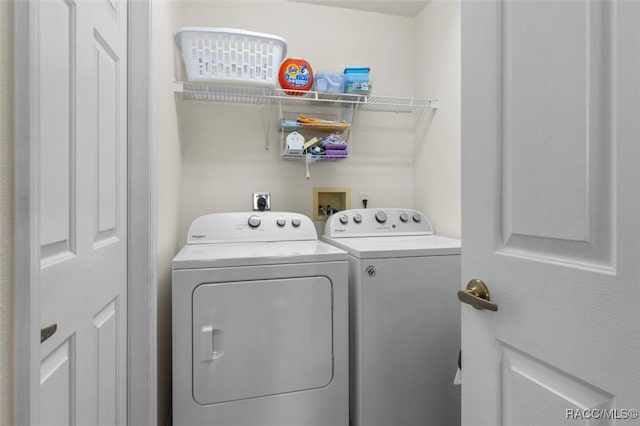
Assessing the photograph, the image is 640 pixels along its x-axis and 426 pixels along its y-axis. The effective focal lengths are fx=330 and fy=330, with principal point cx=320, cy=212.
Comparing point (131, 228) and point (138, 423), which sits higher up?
point (131, 228)

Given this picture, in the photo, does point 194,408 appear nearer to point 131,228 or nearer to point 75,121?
point 131,228

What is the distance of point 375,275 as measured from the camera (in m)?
1.49

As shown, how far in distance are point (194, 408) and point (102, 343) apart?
56cm

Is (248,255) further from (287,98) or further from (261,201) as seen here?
(287,98)

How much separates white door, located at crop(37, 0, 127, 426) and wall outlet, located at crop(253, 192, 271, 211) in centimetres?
100

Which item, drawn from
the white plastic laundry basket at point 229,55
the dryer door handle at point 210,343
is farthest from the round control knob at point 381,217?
the dryer door handle at point 210,343

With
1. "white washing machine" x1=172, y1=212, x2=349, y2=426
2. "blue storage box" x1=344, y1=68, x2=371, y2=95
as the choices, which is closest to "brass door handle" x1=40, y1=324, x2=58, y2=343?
"white washing machine" x1=172, y1=212, x2=349, y2=426

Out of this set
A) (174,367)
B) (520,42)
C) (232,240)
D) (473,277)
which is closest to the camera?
(520,42)

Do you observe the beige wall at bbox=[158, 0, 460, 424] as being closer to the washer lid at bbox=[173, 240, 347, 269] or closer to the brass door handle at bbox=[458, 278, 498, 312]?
the washer lid at bbox=[173, 240, 347, 269]

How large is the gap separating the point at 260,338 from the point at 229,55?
4.67 feet

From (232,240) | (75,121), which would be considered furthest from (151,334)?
(75,121)

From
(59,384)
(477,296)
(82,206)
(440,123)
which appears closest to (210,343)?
(59,384)

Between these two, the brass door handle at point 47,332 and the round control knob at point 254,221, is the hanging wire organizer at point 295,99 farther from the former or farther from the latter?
the brass door handle at point 47,332

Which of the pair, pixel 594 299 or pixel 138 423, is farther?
pixel 138 423
